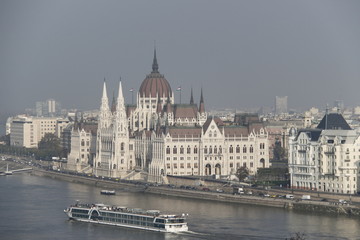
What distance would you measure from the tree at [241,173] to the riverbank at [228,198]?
320 inches

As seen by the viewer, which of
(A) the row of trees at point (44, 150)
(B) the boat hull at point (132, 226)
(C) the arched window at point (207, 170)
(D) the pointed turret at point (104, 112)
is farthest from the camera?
(A) the row of trees at point (44, 150)

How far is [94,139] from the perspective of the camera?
15275 centimetres

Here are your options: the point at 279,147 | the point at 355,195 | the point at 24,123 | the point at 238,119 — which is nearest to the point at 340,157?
the point at 355,195

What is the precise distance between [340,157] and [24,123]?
335 ft

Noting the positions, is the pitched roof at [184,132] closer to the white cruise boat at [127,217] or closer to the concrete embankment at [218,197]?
the concrete embankment at [218,197]

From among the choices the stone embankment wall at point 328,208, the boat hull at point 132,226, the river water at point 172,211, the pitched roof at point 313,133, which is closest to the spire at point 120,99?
the river water at point 172,211

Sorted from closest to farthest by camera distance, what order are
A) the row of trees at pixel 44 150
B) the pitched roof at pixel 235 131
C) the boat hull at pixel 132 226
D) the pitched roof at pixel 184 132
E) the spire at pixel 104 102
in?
the boat hull at pixel 132 226 < the pitched roof at pixel 184 132 < the pitched roof at pixel 235 131 < the spire at pixel 104 102 < the row of trees at pixel 44 150

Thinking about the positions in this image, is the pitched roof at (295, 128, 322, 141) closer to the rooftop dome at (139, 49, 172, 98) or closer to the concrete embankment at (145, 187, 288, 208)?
the concrete embankment at (145, 187, 288, 208)

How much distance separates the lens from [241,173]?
400 ft

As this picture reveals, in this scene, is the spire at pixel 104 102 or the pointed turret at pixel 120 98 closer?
the pointed turret at pixel 120 98

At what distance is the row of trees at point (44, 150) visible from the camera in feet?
554

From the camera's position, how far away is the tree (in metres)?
121

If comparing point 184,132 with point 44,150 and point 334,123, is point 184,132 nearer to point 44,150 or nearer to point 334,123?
point 334,123

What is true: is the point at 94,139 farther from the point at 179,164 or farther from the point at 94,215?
the point at 94,215
